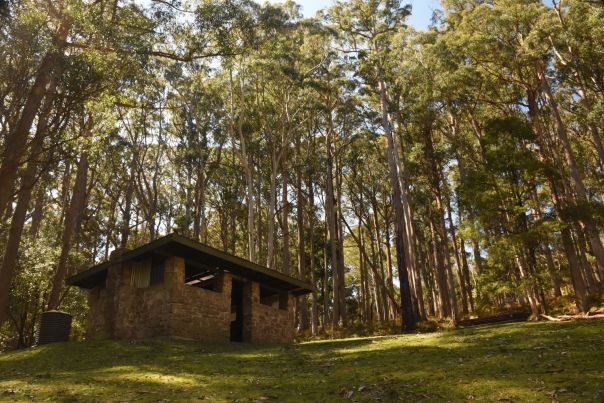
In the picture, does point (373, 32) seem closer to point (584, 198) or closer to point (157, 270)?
point (584, 198)

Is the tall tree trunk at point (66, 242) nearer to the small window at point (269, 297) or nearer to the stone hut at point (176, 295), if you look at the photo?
the stone hut at point (176, 295)

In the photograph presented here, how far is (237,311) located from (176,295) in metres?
4.52

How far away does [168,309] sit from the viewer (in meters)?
14.5

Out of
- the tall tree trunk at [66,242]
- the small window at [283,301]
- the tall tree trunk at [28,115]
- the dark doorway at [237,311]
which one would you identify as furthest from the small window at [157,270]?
the small window at [283,301]

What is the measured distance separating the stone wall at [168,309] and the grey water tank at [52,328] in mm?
1192

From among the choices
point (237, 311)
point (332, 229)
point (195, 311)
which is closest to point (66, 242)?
point (195, 311)

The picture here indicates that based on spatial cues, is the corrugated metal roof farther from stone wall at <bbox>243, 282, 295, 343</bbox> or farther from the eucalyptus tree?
the eucalyptus tree

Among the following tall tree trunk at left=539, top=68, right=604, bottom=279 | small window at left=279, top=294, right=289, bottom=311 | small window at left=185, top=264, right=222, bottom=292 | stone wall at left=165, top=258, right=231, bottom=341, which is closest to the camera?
stone wall at left=165, top=258, right=231, bottom=341

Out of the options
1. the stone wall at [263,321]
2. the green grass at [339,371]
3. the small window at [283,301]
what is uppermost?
the small window at [283,301]

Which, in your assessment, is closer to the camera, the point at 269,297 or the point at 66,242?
the point at 66,242

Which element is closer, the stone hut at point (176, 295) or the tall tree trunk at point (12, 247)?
the tall tree trunk at point (12, 247)

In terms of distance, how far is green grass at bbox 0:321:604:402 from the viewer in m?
6.47

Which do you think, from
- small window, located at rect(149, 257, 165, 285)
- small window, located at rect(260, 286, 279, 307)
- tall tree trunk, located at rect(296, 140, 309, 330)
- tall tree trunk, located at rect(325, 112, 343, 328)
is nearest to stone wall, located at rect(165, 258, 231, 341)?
small window, located at rect(149, 257, 165, 285)

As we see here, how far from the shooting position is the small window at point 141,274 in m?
15.7
